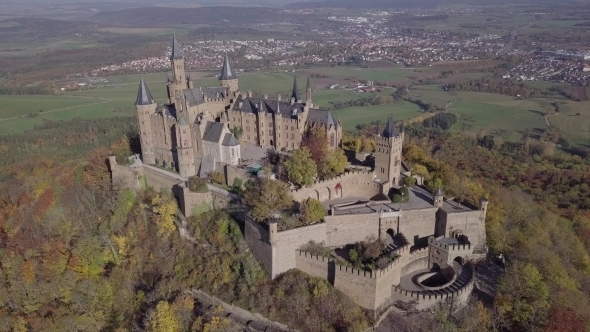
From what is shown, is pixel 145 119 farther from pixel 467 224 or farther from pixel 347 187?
pixel 467 224

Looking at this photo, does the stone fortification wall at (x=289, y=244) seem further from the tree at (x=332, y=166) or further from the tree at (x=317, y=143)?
the tree at (x=317, y=143)

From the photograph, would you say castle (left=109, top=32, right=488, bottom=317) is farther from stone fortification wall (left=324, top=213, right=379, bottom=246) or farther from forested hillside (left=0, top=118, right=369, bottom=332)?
forested hillside (left=0, top=118, right=369, bottom=332)

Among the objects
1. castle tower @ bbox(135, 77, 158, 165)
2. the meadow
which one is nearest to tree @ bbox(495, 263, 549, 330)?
castle tower @ bbox(135, 77, 158, 165)

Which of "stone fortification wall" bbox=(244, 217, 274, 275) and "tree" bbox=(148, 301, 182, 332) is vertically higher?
"stone fortification wall" bbox=(244, 217, 274, 275)

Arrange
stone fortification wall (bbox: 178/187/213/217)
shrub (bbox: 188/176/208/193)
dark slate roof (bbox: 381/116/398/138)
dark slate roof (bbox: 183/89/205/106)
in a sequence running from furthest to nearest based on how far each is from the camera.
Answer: dark slate roof (bbox: 183/89/205/106)
stone fortification wall (bbox: 178/187/213/217)
shrub (bbox: 188/176/208/193)
dark slate roof (bbox: 381/116/398/138)

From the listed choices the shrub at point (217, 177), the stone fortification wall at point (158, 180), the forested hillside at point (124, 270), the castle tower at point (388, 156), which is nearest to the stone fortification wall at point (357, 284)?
the forested hillside at point (124, 270)

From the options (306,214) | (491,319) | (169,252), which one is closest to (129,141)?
(169,252)
